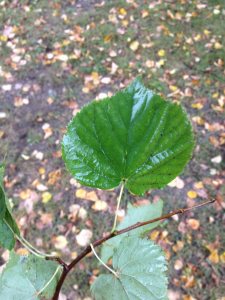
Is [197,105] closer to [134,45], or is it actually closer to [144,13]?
[134,45]

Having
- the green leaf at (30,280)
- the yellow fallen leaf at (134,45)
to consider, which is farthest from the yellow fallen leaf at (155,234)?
the yellow fallen leaf at (134,45)

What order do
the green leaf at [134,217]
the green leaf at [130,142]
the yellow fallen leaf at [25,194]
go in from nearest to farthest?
1. the green leaf at [130,142]
2. the green leaf at [134,217]
3. the yellow fallen leaf at [25,194]

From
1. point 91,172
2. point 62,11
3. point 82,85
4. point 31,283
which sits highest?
Result: point 91,172

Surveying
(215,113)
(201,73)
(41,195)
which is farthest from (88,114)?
(201,73)

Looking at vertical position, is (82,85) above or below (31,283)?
below

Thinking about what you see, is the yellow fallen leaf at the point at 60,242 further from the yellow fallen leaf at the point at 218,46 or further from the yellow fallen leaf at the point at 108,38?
the yellow fallen leaf at the point at 218,46

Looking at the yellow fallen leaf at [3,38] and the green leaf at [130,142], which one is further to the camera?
the yellow fallen leaf at [3,38]

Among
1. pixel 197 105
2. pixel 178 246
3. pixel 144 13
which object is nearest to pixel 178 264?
pixel 178 246

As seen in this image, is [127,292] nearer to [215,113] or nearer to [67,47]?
[215,113]
